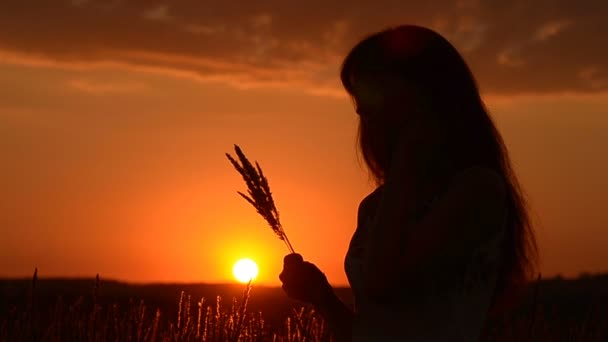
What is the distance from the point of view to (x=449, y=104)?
321 centimetres

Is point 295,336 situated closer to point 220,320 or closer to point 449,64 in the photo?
point 220,320

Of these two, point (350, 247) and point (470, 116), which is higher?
point (470, 116)

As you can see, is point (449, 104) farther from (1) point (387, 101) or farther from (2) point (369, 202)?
(2) point (369, 202)

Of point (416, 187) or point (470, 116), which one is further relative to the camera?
point (470, 116)

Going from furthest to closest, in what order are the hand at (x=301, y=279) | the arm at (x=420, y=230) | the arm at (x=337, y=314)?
the arm at (x=337, y=314)
the hand at (x=301, y=279)
the arm at (x=420, y=230)

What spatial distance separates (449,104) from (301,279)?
0.67m

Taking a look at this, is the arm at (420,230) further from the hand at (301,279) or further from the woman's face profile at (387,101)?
the hand at (301,279)

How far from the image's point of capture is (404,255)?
2920 mm

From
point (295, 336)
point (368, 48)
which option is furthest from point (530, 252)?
point (295, 336)

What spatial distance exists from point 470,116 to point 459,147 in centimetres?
14

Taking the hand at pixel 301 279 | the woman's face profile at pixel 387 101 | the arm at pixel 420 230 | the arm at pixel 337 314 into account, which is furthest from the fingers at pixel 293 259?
the woman's face profile at pixel 387 101

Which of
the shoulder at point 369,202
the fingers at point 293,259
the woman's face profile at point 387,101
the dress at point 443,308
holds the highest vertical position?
the woman's face profile at point 387,101

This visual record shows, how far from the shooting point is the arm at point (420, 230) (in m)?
2.91

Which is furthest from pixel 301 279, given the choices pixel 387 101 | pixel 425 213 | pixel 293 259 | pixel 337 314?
pixel 387 101
